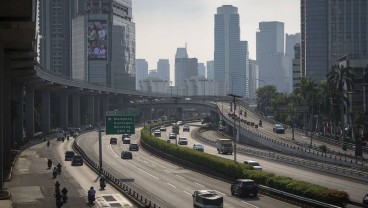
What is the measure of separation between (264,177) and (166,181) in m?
15.4

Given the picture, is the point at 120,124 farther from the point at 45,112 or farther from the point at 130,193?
the point at 45,112

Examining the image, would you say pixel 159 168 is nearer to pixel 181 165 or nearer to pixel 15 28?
pixel 181 165

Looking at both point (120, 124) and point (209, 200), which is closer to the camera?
point (209, 200)

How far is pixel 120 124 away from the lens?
258 ft

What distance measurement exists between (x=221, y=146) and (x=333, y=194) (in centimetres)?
5991

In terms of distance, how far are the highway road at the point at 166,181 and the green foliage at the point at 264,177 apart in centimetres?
145

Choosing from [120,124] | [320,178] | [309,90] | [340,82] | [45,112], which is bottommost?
[320,178]

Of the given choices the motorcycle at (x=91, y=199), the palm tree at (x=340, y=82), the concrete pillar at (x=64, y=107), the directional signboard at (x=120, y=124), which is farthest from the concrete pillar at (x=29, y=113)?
the motorcycle at (x=91, y=199)

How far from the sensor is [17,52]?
67.8m

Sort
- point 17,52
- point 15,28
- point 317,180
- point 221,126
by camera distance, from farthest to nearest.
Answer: point 221,126, point 17,52, point 317,180, point 15,28

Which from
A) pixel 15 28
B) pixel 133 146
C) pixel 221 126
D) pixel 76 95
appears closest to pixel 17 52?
pixel 15 28

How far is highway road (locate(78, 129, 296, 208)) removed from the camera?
50.3m

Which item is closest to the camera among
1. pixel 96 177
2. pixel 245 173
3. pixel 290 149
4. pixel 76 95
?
pixel 245 173

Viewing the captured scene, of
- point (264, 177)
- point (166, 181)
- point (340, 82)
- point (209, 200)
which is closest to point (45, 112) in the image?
point (340, 82)
